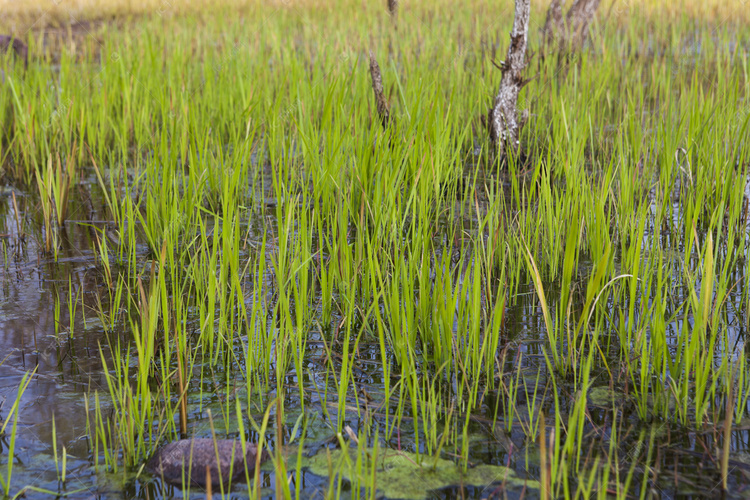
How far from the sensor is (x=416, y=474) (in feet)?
4.78

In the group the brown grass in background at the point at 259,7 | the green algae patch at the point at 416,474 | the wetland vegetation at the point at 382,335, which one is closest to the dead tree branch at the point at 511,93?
the wetland vegetation at the point at 382,335

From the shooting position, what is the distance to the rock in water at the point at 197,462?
1427 millimetres

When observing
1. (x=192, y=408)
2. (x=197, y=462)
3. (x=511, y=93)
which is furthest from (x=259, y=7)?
(x=197, y=462)

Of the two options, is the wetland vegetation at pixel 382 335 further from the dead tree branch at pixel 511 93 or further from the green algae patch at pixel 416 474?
the dead tree branch at pixel 511 93

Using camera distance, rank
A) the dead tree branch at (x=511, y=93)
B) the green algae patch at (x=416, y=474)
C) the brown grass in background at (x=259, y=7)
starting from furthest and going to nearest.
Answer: the brown grass in background at (x=259, y=7)
the dead tree branch at (x=511, y=93)
the green algae patch at (x=416, y=474)

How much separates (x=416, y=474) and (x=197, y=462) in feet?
1.65

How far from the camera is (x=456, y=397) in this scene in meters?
1.68

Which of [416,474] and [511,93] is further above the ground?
[511,93]

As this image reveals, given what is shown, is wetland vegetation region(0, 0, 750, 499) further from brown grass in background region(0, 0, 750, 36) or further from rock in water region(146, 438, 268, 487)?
brown grass in background region(0, 0, 750, 36)

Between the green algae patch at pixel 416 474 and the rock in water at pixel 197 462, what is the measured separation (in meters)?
0.16

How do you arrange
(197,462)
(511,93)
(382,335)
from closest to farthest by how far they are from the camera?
(197,462) < (382,335) < (511,93)

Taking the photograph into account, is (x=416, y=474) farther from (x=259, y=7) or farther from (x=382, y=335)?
(x=259, y=7)

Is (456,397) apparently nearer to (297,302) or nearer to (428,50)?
(297,302)

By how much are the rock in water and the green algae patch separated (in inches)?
6.2
